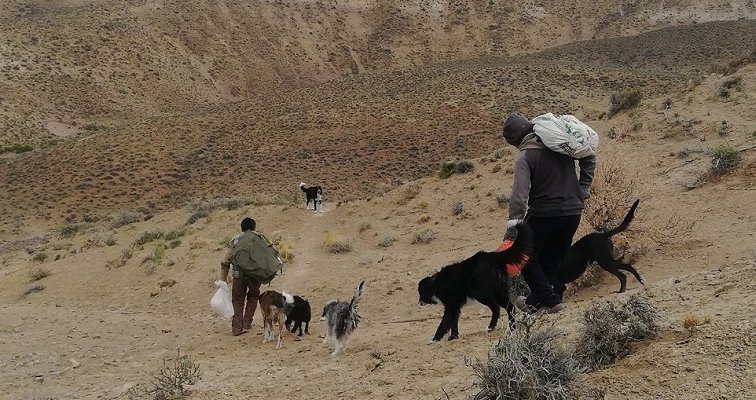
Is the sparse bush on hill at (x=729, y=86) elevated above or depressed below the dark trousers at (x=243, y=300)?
above

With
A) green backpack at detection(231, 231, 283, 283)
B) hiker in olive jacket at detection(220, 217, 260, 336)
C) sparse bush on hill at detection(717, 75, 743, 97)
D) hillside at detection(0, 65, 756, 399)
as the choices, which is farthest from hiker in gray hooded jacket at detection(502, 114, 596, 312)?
sparse bush on hill at detection(717, 75, 743, 97)

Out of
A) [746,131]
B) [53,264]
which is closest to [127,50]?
[53,264]

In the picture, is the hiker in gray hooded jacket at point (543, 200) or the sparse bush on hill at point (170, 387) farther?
the sparse bush on hill at point (170, 387)

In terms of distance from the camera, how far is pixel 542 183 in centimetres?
494

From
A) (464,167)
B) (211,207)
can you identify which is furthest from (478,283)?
(211,207)

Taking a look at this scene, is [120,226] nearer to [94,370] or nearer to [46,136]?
[94,370]

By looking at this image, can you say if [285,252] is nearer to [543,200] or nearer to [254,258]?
[254,258]

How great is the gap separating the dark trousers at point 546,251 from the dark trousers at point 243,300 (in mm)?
4321

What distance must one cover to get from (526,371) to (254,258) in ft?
17.3

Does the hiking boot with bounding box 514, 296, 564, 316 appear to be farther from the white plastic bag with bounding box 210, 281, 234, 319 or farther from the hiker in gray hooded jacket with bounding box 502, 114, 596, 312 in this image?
the white plastic bag with bounding box 210, 281, 234, 319

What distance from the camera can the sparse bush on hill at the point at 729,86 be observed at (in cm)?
1630

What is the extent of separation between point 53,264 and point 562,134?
15.1m

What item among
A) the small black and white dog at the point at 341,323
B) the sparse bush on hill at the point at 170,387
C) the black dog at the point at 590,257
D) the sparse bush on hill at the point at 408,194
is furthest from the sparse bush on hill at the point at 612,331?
the sparse bush on hill at the point at 408,194

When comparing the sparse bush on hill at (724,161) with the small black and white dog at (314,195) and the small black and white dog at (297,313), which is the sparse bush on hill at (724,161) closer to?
the small black and white dog at (297,313)
